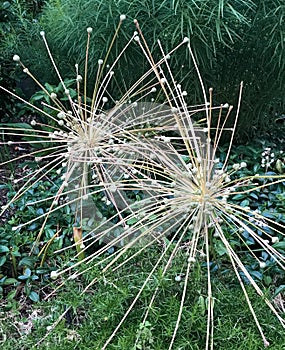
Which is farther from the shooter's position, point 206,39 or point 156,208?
point 206,39

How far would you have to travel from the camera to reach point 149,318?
4.28 feet

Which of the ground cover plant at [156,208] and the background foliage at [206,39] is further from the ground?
the background foliage at [206,39]

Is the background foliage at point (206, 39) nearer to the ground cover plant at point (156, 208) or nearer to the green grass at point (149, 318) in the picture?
the ground cover plant at point (156, 208)

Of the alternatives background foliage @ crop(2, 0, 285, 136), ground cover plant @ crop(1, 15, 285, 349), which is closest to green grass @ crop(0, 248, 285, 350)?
ground cover plant @ crop(1, 15, 285, 349)

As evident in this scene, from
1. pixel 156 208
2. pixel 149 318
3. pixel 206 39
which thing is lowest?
pixel 149 318

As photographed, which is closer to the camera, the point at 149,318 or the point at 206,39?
the point at 149,318

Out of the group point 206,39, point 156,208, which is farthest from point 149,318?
point 206,39

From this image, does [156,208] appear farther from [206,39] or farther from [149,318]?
[206,39]

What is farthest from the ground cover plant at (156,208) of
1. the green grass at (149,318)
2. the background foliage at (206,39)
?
the background foliage at (206,39)

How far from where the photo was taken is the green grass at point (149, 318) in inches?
48.8

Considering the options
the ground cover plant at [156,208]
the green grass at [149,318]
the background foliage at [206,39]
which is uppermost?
the background foliage at [206,39]

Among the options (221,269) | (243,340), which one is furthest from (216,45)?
(243,340)

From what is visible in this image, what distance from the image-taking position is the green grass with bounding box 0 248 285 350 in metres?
1.24

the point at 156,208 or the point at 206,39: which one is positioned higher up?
the point at 206,39
